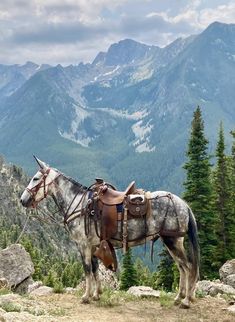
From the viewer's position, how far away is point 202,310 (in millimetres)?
15875

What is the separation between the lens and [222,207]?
42.0m

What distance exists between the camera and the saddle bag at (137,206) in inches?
625

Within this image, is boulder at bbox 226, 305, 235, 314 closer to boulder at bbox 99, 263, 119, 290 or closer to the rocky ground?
the rocky ground

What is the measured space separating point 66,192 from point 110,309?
4.43 meters

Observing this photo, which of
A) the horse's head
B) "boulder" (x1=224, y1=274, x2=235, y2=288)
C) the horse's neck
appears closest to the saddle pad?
the horse's neck

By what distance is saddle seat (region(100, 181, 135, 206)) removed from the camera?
53.2 feet

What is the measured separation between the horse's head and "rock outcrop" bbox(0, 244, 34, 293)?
19.1ft

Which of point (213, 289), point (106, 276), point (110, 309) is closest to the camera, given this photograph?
point (110, 309)

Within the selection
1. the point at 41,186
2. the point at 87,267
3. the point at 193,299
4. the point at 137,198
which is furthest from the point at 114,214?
the point at 193,299

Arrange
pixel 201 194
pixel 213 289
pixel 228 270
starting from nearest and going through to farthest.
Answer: pixel 213 289, pixel 228 270, pixel 201 194

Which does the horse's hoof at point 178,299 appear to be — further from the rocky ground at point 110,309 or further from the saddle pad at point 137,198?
the saddle pad at point 137,198

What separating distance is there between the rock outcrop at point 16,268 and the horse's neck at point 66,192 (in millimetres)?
6069

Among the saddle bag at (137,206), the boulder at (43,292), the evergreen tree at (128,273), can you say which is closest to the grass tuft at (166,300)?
the saddle bag at (137,206)

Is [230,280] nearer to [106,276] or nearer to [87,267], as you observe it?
[87,267]
